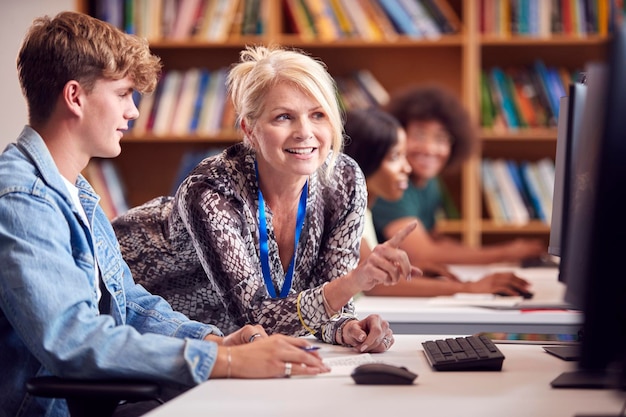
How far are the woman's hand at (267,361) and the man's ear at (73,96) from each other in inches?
19.0

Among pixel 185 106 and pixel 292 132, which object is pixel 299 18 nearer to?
pixel 185 106

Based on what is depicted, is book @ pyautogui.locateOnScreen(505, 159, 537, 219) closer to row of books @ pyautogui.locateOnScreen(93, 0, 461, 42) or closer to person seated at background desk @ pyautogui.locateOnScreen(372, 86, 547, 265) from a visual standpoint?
person seated at background desk @ pyautogui.locateOnScreen(372, 86, 547, 265)

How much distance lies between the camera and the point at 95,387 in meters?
1.30

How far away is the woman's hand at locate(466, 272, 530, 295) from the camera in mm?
2729

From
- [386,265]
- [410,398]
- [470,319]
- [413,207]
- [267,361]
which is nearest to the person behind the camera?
[410,398]

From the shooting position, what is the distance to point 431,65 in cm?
470

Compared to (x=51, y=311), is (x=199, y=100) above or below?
above

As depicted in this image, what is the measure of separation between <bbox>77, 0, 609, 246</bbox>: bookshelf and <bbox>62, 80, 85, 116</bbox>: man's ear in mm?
2815

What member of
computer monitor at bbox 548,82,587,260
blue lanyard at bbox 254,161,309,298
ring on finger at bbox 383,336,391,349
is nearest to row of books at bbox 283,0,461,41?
blue lanyard at bbox 254,161,309,298

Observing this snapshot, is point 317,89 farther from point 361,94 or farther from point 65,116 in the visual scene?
point 361,94

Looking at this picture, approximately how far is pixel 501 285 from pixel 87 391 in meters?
1.71

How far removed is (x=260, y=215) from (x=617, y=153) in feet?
3.58

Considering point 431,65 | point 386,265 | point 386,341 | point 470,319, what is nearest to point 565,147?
point 386,265

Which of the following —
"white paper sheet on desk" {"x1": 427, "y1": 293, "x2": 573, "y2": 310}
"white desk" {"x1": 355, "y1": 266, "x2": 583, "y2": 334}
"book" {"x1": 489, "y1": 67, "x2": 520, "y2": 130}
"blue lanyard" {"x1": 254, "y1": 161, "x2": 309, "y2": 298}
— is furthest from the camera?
"book" {"x1": 489, "y1": 67, "x2": 520, "y2": 130}
